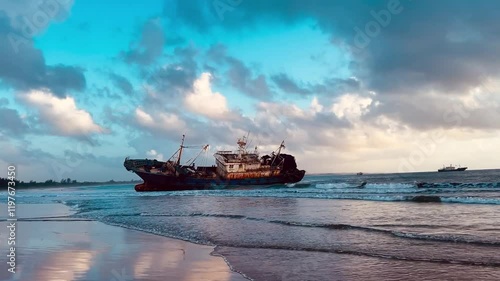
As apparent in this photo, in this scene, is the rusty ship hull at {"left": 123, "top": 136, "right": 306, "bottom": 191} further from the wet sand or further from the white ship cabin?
the wet sand

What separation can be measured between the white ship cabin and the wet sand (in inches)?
1780

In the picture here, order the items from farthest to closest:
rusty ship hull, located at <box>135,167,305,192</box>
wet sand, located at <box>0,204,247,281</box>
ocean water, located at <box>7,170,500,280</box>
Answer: rusty ship hull, located at <box>135,167,305,192</box>
ocean water, located at <box>7,170,500,280</box>
wet sand, located at <box>0,204,247,281</box>

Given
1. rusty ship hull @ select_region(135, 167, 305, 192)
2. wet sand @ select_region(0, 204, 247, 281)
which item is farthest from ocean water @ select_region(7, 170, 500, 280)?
rusty ship hull @ select_region(135, 167, 305, 192)

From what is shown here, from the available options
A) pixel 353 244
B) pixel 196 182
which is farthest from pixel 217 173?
pixel 353 244

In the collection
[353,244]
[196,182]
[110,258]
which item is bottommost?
[110,258]

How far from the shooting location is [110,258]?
33.9 ft

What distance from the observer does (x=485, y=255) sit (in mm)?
9836

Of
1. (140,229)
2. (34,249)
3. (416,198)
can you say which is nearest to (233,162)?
(416,198)

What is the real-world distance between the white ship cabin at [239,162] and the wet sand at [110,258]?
45.2 m

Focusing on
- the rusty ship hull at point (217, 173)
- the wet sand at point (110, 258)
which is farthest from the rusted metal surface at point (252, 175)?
the wet sand at point (110, 258)

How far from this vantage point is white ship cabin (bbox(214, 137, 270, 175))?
6056cm

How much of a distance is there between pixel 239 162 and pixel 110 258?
5112 centimetres

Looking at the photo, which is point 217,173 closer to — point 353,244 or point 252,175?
point 252,175

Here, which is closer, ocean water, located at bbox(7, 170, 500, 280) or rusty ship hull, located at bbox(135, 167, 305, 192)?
ocean water, located at bbox(7, 170, 500, 280)
